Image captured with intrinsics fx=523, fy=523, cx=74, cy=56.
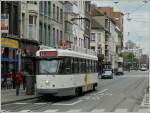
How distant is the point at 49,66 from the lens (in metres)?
29.6

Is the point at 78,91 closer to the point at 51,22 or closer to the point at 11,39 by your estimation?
the point at 11,39

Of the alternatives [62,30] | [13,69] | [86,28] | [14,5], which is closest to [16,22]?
[14,5]

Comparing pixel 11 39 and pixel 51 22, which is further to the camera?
pixel 51 22

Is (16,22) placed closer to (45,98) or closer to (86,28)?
(45,98)

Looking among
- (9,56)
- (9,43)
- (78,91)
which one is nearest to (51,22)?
(9,56)

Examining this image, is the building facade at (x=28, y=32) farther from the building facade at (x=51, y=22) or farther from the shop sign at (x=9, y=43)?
the building facade at (x=51, y=22)

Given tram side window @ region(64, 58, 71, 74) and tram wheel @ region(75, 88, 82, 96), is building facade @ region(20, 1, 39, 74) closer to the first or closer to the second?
tram wheel @ region(75, 88, 82, 96)

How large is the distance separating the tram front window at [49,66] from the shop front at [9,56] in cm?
1189

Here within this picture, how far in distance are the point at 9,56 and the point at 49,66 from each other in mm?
14203

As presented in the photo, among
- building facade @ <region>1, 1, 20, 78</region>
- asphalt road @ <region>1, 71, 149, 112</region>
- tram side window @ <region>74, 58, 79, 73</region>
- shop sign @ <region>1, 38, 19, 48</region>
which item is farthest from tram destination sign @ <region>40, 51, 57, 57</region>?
building facade @ <region>1, 1, 20, 78</region>

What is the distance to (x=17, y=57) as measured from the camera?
149ft

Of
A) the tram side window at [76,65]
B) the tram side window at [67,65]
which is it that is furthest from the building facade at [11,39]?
the tram side window at [67,65]

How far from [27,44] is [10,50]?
4.80 metres

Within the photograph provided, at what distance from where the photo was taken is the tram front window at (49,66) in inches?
1158
